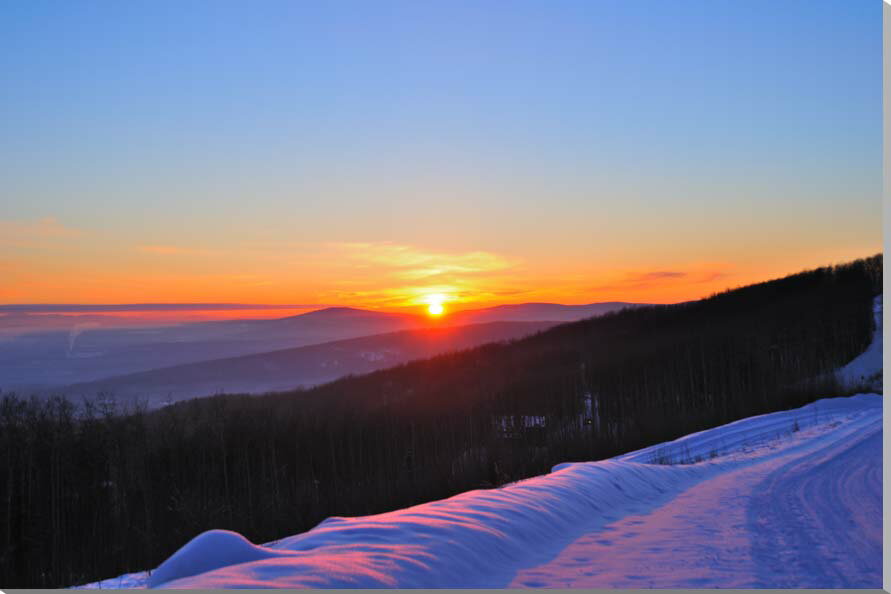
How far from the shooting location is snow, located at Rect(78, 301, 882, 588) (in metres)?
3.69

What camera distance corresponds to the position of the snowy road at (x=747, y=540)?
12.4 ft

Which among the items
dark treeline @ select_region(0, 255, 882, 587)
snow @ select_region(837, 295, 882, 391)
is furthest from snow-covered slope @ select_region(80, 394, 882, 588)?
snow @ select_region(837, 295, 882, 391)

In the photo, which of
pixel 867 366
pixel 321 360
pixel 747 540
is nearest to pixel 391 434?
pixel 867 366

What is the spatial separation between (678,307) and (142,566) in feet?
152

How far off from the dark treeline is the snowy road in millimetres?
5504

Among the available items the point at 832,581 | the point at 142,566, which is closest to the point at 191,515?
the point at 142,566

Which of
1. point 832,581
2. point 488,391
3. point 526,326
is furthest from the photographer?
point 526,326

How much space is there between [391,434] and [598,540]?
28045mm

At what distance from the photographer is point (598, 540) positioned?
15.4 ft

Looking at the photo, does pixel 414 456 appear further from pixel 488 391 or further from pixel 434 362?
pixel 434 362

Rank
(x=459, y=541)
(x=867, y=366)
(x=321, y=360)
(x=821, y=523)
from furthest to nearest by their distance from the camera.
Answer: (x=321, y=360)
(x=867, y=366)
(x=821, y=523)
(x=459, y=541)

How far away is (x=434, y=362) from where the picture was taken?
59.2 metres

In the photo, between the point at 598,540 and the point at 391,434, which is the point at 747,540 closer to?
the point at 598,540

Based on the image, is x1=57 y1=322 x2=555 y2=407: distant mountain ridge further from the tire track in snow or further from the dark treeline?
the tire track in snow
